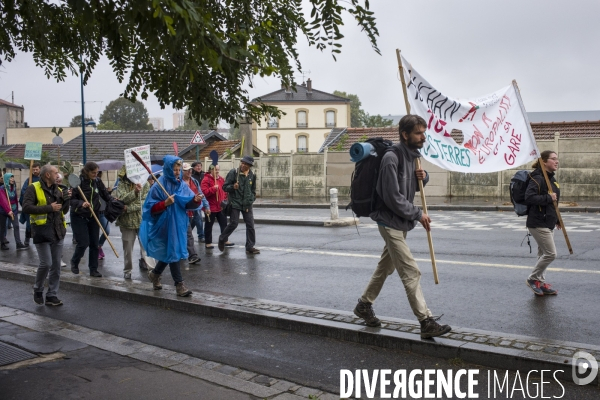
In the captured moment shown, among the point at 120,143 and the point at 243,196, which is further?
the point at 120,143

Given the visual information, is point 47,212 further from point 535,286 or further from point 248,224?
point 535,286

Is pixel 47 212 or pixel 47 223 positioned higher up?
pixel 47 212

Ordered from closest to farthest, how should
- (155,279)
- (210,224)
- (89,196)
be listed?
(155,279)
(89,196)
(210,224)

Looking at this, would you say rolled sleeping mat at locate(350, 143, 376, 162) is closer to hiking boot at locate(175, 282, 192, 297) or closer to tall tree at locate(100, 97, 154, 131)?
hiking boot at locate(175, 282, 192, 297)

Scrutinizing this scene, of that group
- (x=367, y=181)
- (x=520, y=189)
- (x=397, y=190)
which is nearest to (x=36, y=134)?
(x=520, y=189)

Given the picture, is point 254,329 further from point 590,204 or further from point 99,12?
point 590,204

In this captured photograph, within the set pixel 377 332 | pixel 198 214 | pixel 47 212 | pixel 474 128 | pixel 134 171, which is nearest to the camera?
pixel 377 332

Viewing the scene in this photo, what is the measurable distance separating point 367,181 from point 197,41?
6.77 feet

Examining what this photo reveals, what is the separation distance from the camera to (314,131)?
8600cm

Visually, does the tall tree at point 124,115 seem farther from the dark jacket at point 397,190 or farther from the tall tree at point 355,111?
the dark jacket at point 397,190

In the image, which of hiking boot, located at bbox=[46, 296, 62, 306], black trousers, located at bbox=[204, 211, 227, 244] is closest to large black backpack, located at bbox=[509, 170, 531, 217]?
hiking boot, located at bbox=[46, 296, 62, 306]

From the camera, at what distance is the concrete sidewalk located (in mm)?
5234

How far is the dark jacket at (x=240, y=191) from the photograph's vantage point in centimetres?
1253

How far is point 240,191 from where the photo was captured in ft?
41.4
